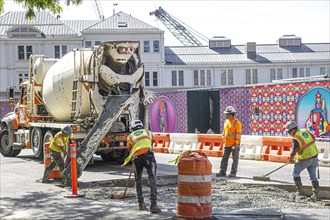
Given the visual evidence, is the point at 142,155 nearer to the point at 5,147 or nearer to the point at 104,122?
the point at 104,122

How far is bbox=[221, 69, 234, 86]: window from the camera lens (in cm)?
6912

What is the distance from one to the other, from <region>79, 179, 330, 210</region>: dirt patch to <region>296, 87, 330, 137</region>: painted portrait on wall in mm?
8008

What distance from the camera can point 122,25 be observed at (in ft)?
222

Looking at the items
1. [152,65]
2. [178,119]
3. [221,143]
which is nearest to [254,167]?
[221,143]

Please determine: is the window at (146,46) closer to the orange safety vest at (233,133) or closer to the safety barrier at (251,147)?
the safety barrier at (251,147)

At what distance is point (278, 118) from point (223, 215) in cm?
1408

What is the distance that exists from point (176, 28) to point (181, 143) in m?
64.1

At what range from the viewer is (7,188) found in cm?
1465

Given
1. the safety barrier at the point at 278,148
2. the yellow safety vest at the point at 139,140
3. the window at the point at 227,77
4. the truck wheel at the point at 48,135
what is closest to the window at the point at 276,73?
the window at the point at 227,77

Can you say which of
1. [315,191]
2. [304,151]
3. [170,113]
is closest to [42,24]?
[170,113]

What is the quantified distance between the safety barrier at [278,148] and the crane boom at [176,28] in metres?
65.9

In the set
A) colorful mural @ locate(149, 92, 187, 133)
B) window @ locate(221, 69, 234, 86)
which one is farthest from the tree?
window @ locate(221, 69, 234, 86)

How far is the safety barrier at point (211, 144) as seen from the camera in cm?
2263

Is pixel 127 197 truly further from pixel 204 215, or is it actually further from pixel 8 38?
pixel 8 38
